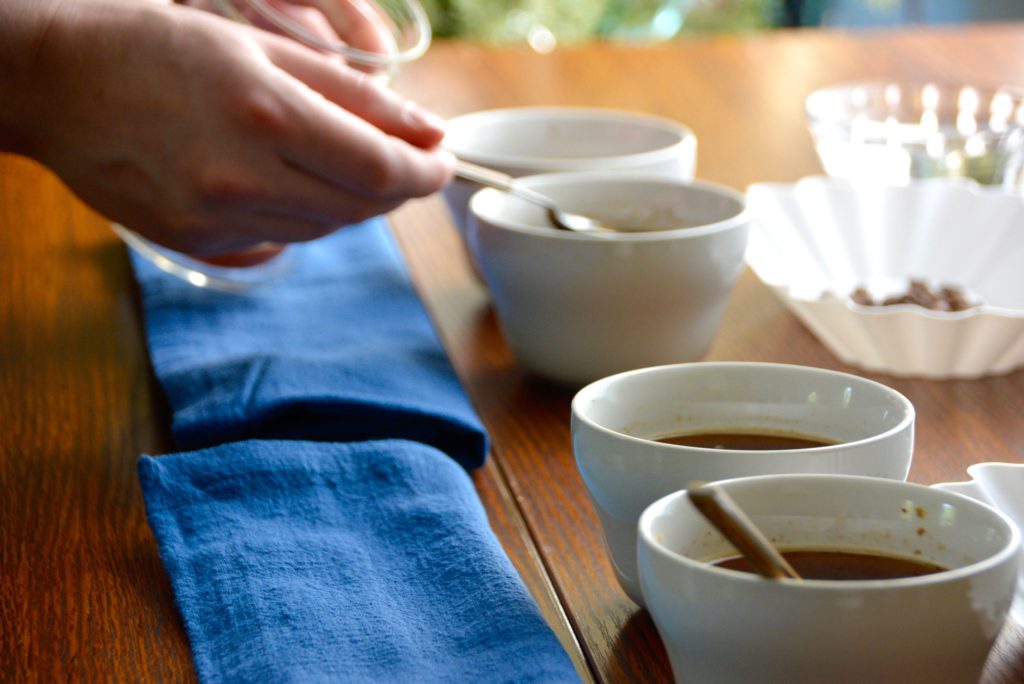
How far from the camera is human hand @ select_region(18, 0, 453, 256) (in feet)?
2.39

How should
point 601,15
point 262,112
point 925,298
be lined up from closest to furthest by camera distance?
point 262,112, point 925,298, point 601,15

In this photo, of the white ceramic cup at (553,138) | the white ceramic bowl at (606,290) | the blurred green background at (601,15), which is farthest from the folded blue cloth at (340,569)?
the blurred green background at (601,15)

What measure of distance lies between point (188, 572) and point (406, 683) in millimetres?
133

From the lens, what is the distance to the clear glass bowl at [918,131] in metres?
1.07

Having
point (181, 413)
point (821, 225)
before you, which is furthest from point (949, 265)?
point (181, 413)

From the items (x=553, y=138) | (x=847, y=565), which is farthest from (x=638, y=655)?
(x=553, y=138)

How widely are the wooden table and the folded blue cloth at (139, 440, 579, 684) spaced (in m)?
0.02

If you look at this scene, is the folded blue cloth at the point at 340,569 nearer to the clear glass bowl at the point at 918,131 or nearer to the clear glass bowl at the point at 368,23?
the clear glass bowl at the point at 368,23

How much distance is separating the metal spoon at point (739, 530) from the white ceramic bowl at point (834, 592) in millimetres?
14

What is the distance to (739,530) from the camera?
1.37ft

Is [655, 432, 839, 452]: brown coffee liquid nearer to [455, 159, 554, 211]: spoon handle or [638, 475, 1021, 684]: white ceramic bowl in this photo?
[638, 475, 1021, 684]: white ceramic bowl

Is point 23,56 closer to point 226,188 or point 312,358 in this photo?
point 226,188

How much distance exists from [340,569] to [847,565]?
22 cm

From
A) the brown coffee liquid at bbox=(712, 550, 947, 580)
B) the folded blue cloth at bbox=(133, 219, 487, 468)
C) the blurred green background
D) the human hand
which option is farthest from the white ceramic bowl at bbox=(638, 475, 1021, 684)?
the blurred green background
